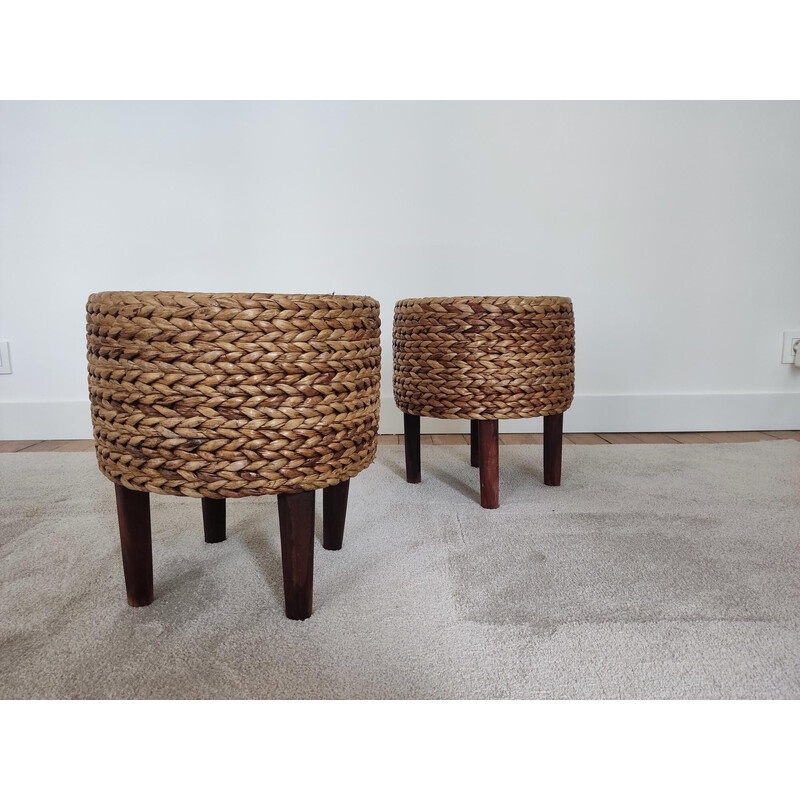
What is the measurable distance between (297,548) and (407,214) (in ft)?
4.82

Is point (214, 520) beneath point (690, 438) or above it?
above

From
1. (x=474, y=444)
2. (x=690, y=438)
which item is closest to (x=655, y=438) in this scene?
(x=690, y=438)

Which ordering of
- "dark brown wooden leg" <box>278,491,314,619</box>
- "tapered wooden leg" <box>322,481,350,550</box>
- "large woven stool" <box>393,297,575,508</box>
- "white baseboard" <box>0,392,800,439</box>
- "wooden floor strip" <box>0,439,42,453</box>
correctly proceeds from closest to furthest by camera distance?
1. "dark brown wooden leg" <box>278,491,314,619</box>
2. "tapered wooden leg" <box>322,481,350,550</box>
3. "large woven stool" <box>393,297,575,508</box>
4. "wooden floor strip" <box>0,439,42,453</box>
5. "white baseboard" <box>0,392,800,439</box>

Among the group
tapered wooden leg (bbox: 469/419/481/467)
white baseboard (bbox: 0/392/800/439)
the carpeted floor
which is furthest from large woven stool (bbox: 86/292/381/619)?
white baseboard (bbox: 0/392/800/439)

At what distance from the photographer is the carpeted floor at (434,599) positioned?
63 cm

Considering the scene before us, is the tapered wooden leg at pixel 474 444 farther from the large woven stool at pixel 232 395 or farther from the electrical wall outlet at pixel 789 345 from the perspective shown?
the electrical wall outlet at pixel 789 345

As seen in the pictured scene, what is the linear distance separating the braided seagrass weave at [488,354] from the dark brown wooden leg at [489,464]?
28 mm

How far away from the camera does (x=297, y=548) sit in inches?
29.0

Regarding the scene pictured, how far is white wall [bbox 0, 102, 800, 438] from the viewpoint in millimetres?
1910

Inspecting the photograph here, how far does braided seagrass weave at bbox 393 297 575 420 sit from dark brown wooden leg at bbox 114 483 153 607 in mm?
619

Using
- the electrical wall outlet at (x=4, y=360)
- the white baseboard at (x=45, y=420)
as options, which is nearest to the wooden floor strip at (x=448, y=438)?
the white baseboard at (x=45, y=420)

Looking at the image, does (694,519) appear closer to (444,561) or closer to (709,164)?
(444,561)

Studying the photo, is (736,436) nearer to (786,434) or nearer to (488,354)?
(786,434)

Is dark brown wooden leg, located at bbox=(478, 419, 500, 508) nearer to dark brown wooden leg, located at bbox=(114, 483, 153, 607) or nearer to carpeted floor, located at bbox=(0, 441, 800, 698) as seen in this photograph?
carpeted floor, located at bbox=(0, 441, 800, 698)
